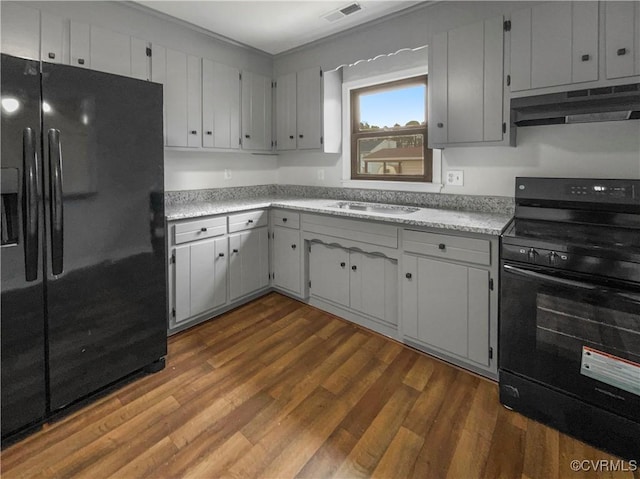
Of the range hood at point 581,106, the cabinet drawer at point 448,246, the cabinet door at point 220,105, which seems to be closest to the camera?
the range hood at point 581,106

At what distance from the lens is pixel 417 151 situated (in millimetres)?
3053

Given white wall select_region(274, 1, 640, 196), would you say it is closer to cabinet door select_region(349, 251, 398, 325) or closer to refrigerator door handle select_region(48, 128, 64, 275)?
cabinet door select_region(349, 251, 398, 325)

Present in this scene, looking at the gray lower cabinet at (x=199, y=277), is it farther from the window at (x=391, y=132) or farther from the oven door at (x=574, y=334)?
the oven door at (x=574, y=334)

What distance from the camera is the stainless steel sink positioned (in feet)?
8.95

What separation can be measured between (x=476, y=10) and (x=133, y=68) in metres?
2.45

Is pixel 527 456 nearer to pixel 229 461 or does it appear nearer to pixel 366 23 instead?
pixel 229 461

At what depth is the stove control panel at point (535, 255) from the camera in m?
1.63

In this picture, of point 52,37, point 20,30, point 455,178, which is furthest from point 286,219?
point 20,30

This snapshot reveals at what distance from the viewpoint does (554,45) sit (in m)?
1.97

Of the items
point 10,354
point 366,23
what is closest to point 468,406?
point 10,354

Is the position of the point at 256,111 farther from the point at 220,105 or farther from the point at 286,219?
the point at 286,219

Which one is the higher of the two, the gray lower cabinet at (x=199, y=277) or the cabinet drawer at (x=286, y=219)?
the cabinet drawer at (x=286, y=219)

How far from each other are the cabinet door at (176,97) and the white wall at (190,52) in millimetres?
145

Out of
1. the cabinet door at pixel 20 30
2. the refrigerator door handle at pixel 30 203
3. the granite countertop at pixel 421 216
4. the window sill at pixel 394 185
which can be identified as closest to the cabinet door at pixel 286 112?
the window sill at pixel 394 185
